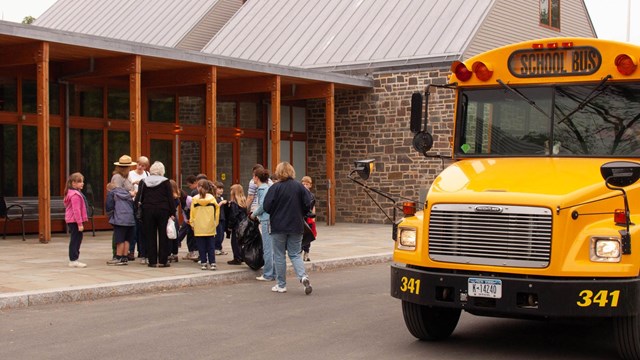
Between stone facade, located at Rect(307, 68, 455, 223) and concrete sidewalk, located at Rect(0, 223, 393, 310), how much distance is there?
674 centimetres

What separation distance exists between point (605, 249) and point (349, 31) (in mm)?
23144

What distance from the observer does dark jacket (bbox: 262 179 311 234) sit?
11.9 metres

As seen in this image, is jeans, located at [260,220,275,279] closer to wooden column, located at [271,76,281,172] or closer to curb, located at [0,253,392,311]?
curb, located at [0,253,392,311]

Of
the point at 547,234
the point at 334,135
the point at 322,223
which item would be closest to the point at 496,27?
the point at 334,135

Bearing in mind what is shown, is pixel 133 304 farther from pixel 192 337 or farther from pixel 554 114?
pixel 554 114

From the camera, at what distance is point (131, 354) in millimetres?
8078

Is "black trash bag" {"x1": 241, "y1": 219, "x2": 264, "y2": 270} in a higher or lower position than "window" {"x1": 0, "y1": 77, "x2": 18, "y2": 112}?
lower

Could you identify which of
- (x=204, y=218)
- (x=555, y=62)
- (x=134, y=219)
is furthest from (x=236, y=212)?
(x=555, y=62)

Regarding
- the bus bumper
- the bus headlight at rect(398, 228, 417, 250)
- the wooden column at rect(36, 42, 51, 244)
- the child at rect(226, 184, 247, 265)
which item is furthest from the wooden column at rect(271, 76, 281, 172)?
the bus bumper

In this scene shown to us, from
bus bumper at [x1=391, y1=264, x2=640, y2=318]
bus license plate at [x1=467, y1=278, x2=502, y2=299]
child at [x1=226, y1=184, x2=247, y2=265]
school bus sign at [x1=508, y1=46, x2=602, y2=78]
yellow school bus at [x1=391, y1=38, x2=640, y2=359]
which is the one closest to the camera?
bus bumper at [x1=391, y1=264, x2=640, y2=318]

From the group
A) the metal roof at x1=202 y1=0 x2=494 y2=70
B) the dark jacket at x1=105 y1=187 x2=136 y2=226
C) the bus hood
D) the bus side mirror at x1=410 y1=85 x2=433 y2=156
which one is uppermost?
the metal roof at x1=202 y1=0 x2=494 y2=70

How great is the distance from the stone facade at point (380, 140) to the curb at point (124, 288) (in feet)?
37.1

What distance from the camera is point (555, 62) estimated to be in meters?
8.78

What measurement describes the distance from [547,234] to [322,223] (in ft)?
67.5
